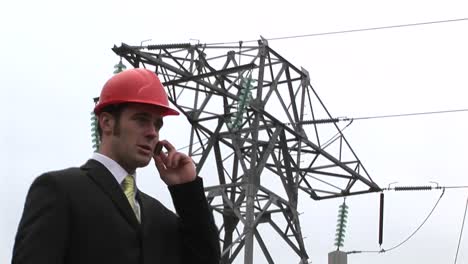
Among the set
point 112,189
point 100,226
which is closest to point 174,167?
point 112,189

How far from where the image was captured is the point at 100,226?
11.6ft

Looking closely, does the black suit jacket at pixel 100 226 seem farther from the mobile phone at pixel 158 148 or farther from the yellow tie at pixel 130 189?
the mobile phone at pixel 158 148

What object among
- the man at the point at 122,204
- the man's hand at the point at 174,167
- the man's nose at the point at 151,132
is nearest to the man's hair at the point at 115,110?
the man at the point at 122,204

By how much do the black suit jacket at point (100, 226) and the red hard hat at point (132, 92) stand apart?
0.25 meters

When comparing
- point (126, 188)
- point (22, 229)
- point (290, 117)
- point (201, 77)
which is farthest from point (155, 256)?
point (290, 117)

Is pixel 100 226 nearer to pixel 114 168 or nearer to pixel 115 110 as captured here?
pixel 114 168

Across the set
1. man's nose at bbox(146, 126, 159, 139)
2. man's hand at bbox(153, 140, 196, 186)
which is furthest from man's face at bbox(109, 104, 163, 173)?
man's hand at bbox(153, 140, 196, 186)

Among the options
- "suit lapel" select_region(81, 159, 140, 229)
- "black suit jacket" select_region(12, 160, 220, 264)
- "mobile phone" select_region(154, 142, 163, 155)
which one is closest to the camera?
"black suit jacket" select_region(12, 160, 220, 264)

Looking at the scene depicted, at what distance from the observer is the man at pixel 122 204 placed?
11.4ft

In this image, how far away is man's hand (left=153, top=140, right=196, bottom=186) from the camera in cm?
392

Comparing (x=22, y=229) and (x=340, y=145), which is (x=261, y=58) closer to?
(x=340, y=145)

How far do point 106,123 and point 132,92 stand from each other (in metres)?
0.15

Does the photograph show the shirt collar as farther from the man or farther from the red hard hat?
the red hard hat

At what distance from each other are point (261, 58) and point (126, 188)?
A: 16.7m
